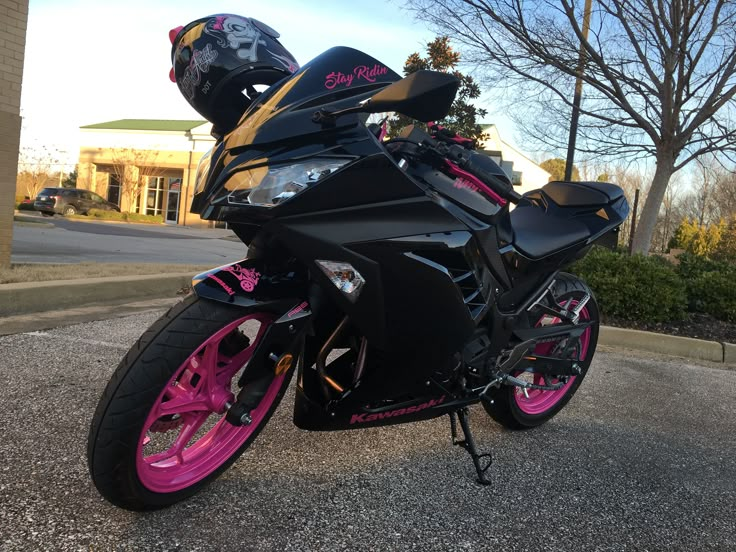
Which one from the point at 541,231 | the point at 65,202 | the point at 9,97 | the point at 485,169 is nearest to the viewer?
the point at 485,169

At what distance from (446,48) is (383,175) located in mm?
13991

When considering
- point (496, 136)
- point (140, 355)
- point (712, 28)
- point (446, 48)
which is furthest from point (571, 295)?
point (496, 136)

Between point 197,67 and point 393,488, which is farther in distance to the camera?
point 393,488

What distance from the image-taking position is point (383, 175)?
6.20 feet

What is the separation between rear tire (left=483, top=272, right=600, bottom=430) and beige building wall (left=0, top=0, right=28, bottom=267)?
6171 millimetres

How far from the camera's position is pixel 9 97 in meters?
6.45

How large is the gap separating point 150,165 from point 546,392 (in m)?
40.7

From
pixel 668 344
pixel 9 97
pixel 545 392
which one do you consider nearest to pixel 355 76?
pixel 545 392

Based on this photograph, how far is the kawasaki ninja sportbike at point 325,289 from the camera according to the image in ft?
5.82

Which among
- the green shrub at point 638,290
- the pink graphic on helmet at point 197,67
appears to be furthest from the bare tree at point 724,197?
the pink graphic on helmet at point 197,67

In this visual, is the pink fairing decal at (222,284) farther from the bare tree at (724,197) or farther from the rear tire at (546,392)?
the bare tree at (724,197)

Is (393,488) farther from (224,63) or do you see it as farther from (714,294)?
(714,294)

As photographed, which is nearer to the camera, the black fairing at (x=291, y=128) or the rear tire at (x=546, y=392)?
the black fairing at (x=291, y=128)

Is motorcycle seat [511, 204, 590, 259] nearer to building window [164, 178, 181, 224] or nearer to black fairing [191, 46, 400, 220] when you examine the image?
black fairing [191, 46, 400, 220]
